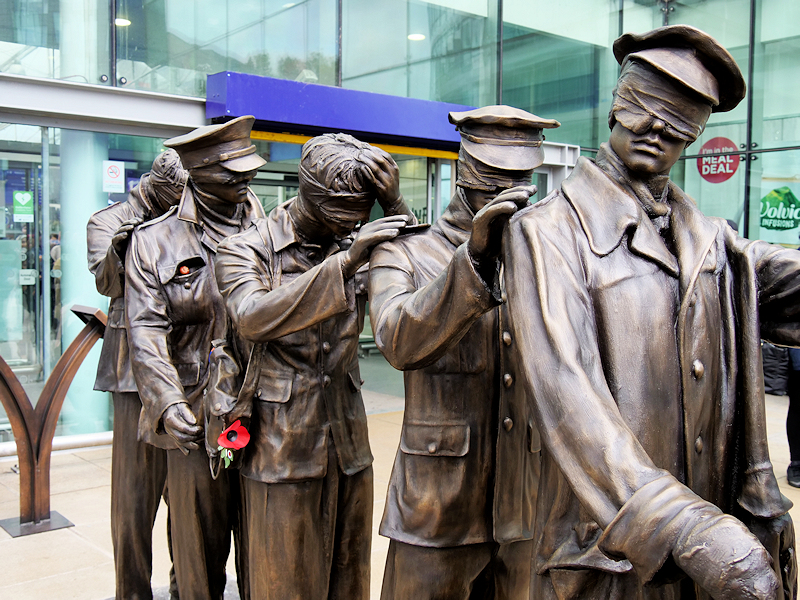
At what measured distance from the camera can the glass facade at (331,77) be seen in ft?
22.7

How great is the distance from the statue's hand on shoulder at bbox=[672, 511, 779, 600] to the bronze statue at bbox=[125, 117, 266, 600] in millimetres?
2346

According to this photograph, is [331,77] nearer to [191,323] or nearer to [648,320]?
[191,323]

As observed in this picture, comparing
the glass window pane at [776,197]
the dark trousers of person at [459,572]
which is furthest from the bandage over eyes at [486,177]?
the glass window pane at [776,197]

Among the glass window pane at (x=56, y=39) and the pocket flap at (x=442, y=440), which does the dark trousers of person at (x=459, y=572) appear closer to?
the pocket flap at (x=442, y=440)

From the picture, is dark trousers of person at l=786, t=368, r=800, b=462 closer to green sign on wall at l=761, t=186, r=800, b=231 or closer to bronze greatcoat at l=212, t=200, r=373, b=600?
bronze greatcoat at l=212, t=200, r=373, b=600

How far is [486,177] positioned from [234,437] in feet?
4.11

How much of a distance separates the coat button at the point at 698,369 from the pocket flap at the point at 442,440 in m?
0.88

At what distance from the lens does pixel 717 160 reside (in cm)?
1190

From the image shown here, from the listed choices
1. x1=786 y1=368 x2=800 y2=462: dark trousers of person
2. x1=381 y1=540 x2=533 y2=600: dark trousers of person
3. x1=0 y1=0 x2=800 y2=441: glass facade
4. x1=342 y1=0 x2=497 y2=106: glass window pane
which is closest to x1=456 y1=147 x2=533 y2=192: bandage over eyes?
x1=381 y1=540 x2=533 y2=600: dark trousers of person

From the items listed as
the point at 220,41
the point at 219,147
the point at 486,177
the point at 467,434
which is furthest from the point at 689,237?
the point at 220,41

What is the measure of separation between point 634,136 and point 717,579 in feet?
2.78

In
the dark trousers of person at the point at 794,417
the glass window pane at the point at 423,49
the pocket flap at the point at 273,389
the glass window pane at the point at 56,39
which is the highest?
the glass window pane at the point at 423,49

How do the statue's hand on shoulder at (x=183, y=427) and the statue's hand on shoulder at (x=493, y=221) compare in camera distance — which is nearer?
the statue's hand on shoulder at (x=493, y=221)

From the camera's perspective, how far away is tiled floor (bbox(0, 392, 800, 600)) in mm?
4617
